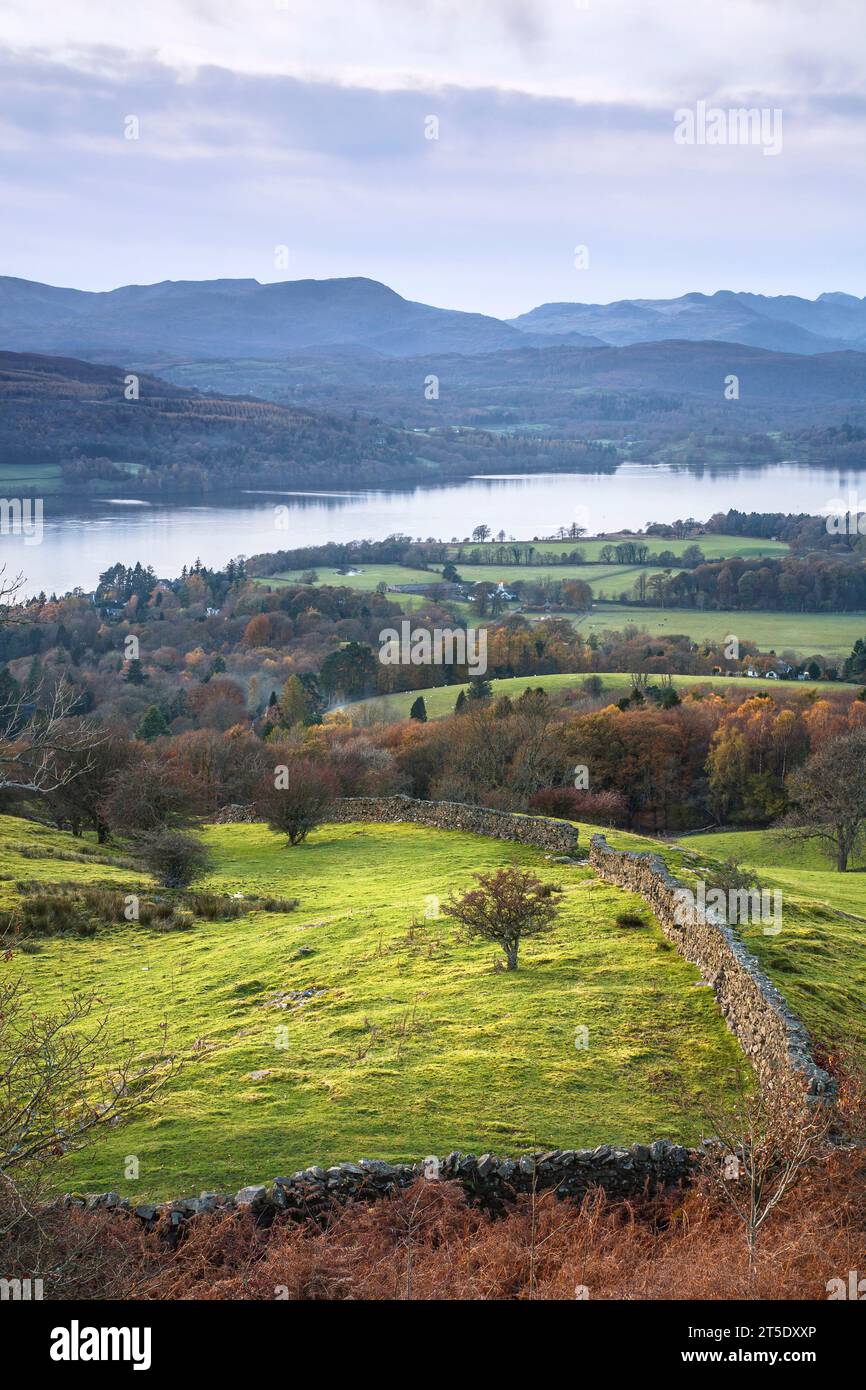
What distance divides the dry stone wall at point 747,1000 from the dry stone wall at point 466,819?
8166 mm

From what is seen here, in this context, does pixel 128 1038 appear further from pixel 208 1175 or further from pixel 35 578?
pixel 35 578

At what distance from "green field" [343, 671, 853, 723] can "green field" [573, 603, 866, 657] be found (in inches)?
847

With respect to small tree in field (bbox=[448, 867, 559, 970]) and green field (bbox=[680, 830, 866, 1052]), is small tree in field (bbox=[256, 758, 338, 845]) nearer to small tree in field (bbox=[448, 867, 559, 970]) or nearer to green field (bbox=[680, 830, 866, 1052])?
green field (bbox=[680, 830, 866, 1052])

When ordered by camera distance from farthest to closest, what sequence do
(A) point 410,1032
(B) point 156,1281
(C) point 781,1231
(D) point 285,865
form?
(D) point 285,865
(A) point 410,1032
(C) point 781,1231
(B) point 156,1281

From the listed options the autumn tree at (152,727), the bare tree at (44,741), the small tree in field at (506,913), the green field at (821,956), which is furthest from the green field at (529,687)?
the small tree in field at (506,913)

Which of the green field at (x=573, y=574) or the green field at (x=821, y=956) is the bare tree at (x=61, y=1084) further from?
the green field at (x=573, y=574)

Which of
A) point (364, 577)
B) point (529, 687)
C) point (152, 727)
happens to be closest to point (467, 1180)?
point (152, 727)

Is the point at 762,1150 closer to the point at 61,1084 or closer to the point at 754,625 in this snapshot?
the point at 61,1084

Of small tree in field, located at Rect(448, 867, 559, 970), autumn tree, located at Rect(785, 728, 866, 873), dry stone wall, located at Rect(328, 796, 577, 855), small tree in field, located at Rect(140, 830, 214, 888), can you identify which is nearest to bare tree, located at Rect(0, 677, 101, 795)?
small tree in field, located at Rect(140, 830, 214, 888)

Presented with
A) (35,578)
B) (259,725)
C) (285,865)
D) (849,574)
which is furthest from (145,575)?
(285,865)

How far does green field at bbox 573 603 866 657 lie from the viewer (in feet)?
352

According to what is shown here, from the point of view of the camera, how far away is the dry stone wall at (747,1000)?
11310 millimetres

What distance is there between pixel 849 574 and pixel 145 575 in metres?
90.5
